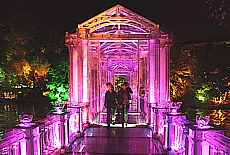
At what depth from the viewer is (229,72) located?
30453 millimetres

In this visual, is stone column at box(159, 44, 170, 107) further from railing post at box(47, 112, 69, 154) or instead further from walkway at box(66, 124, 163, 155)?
railing post at box(47, 112, 69, 154)

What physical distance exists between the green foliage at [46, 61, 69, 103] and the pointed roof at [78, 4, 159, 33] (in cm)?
1967

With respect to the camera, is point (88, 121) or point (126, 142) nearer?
point (126, 142)

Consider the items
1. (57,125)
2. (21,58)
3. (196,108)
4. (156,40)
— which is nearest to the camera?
(57,125)

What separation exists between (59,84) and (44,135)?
953 inches

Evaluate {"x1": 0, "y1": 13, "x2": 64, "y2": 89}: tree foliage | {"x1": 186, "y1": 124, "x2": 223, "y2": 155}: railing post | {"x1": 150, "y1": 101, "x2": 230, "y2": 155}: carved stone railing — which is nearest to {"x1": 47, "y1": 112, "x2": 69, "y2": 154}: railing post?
{"x1": 150, "y1": 101, "x2": 230, "y2": 155}: carved stone railing

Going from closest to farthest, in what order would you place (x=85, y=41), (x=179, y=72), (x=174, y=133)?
1. (x=174, y=133)
2. (x=85, y=41)
3. (x=179, y=72)

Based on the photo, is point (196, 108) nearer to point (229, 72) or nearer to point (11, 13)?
point (229, 72)

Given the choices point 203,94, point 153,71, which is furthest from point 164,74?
point 203,94

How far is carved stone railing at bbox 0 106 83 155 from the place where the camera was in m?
4.98

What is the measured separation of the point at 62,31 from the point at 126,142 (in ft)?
95.8

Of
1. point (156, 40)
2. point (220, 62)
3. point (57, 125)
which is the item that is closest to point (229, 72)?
point (220, 62)

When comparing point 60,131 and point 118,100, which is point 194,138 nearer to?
point 60,131

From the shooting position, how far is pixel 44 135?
719 cm
